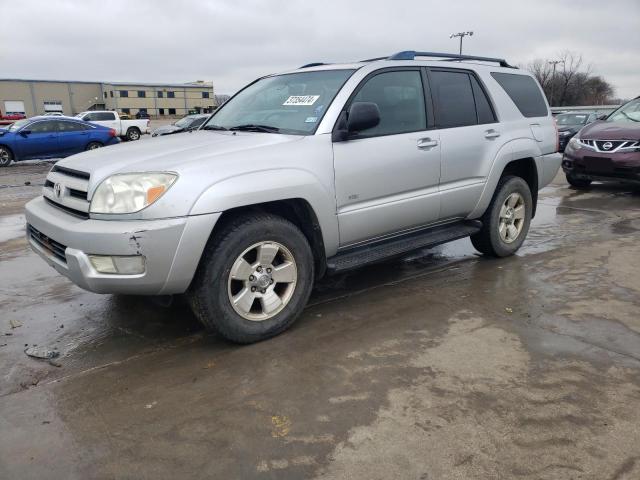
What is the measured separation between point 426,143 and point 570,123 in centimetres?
1625

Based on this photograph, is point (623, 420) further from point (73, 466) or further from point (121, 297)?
point (121, 297)

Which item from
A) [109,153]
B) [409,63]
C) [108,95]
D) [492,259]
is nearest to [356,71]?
[409,63]

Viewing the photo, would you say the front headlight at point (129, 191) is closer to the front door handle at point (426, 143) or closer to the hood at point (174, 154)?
the hood at point (174, 154)

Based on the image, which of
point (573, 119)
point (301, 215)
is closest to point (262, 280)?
point (301, 215)

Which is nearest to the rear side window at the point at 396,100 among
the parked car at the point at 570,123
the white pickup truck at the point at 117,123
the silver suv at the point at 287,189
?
the silver suv at the point at 287,189

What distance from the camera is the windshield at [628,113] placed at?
9688 mm

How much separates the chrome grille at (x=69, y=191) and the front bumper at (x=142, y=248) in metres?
0.11

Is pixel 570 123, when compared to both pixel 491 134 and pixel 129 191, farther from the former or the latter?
pixel 129 191

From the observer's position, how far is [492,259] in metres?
5.48

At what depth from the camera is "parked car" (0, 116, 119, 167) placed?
1645 cm

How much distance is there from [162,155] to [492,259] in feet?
11.7

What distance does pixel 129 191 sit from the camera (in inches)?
122

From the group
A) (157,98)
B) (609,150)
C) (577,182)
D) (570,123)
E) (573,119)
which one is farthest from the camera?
(157,98)

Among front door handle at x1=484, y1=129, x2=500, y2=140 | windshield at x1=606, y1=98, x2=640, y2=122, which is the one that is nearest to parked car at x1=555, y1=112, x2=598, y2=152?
windshield at x1=606, y1=98, x2=640, y2=122
